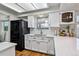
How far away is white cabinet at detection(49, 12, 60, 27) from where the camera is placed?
2.07 m

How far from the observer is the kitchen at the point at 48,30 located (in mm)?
1653

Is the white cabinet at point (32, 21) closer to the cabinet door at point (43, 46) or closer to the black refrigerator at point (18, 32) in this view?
the black refrigerator at point (18, 32)

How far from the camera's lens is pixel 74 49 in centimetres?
148

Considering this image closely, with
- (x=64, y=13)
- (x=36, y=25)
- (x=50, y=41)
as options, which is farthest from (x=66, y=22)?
(x=36, y=25)

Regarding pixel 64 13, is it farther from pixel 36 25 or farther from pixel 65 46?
pixel 36 25

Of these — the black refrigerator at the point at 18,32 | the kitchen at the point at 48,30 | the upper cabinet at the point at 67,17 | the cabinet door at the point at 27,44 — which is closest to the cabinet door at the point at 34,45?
the kitchen at the point at 48,30

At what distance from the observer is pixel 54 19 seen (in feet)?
7.02

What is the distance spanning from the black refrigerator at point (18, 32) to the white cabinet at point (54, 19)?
3.24 feet

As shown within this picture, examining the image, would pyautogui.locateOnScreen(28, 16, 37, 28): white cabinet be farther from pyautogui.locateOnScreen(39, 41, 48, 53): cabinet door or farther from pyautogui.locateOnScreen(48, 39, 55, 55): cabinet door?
pyautogui.locateOnScreen(48, 39, 55, 55): cabinet door

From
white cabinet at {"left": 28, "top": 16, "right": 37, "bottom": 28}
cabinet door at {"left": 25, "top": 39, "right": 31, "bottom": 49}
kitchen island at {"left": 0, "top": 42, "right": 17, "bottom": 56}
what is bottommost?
cabinet door at {"left": 25, "top": 39, "right": 31, "bottom": 49}

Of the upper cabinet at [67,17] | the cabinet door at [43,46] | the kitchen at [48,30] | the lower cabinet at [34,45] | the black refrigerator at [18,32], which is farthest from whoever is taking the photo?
the black refrigerator at [18,32]

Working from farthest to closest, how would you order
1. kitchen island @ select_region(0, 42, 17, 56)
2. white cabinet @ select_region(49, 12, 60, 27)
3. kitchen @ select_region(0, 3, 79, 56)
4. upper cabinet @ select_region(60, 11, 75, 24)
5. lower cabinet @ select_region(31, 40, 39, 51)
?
lower cabinet @ select_region(31, 40, 39, 51) → white cabinet @ select_region(49, 12, 60, 27) → upper cabinet @ select_region(60, 11, 75, 24) → kitchen @ select_region(0, 3, 79, 56) → kitchen island @ select_region(0, 42, 17, 56)

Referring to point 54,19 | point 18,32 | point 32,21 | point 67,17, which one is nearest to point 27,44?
point 18,32

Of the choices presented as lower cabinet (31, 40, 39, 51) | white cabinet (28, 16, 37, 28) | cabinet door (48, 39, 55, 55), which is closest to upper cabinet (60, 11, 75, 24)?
cabinet door (48, 39, 55, 55)
